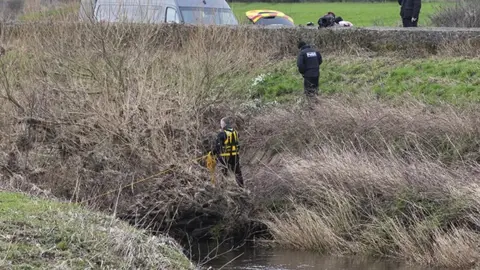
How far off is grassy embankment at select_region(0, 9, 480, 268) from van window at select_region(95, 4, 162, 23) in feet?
1.32

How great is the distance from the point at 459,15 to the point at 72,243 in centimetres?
1792

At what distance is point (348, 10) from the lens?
40.2 metres

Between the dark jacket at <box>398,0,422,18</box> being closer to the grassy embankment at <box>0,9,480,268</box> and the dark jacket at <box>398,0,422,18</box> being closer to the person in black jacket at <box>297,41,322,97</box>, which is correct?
the grassy embankment at <box>0,9,480,268</box>

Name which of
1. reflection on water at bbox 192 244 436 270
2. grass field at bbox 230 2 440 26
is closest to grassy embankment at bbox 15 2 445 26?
grass field at bbox 230 2 440 26

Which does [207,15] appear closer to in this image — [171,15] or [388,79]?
[171,15]

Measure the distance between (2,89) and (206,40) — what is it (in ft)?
16.1

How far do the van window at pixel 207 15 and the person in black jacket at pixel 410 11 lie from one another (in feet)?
13.6

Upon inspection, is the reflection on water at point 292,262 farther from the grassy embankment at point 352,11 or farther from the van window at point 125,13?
the grassy embankment at point 352,11

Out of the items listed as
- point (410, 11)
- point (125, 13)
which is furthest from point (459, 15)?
point (125, 13)

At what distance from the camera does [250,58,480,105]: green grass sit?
58.3ft

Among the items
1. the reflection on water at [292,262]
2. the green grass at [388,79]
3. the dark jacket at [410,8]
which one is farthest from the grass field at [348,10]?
the reflection on water at [292,262]

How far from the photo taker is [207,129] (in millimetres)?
17844

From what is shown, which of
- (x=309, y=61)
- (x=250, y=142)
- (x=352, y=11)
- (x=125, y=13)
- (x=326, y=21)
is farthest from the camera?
(x=352, y=11)

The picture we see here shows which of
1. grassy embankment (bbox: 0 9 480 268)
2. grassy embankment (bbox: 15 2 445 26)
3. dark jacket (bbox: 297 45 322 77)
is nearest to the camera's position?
grassy embankment (bbox: 0 9 480 268)
